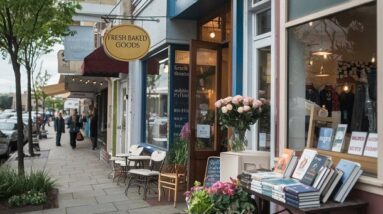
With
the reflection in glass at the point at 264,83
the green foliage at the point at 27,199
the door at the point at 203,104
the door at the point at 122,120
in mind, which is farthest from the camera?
the door at the point at 122,120

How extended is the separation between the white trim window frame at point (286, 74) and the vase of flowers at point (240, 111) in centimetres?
63

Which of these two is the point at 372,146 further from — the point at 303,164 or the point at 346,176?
the point at 303,164

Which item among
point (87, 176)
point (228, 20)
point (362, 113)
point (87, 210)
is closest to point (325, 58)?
point (362, 113)

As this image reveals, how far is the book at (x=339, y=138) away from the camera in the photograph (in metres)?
4.39

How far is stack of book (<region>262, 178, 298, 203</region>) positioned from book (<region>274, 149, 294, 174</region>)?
13.7 inches

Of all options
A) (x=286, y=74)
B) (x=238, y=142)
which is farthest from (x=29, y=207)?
(x=286, y=74)

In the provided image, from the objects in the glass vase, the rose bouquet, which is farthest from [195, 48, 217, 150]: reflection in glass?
the rose bouquet

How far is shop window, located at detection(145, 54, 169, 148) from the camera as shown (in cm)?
1024

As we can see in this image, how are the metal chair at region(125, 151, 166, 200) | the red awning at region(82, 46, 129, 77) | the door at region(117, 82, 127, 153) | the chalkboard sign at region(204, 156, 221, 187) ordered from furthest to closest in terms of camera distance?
the door at region(117, 82, 127, 153)
the red awning at region(82, 46, 129, 77)
the metal chair at region(125, 151, 166, 200)
the chalkboard sign at region(204, 156, 221, 187)

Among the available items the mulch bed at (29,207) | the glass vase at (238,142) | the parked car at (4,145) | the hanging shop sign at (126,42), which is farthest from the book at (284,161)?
the parked car at (4,145)

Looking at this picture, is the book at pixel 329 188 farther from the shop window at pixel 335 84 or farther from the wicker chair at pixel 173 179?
the wicker chair at pixel 173 179

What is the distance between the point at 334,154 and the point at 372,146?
498 millimetres

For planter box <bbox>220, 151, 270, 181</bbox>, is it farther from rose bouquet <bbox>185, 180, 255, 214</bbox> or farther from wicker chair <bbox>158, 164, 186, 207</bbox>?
wicker chair <bbox>158, 164, 186, 207</bbox>

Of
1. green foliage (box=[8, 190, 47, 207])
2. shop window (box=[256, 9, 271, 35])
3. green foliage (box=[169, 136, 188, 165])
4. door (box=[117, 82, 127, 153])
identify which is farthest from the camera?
door (box=[117, 82, 127, 153])
